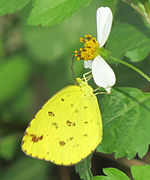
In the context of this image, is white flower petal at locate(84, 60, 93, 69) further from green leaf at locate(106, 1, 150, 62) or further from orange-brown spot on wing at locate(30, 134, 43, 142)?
orange-brown spot on wing at locate(30, 134, 43, 142)

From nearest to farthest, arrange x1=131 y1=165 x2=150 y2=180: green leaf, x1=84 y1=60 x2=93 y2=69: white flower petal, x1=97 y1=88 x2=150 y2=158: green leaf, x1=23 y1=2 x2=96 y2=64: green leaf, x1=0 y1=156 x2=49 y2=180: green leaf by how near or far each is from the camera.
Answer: x1=131 y1=165 x2=150 y2=180: green leaf < x1=97 y1=88 x2=150 y2=158: green leaf < x1=84 y1=60 x2=93 y2=69: white flower petal < x1=0 y1=156 x2=49 y2=180: green leaf < x1=23 y1=2 x2=96 y2=64: green leaf

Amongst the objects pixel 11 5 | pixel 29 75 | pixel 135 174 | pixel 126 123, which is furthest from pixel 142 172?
pixel 29 75

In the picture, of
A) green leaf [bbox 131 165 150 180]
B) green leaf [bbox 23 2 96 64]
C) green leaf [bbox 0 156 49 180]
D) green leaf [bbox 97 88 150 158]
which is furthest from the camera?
green leaf [bbox 23 2 96 64]

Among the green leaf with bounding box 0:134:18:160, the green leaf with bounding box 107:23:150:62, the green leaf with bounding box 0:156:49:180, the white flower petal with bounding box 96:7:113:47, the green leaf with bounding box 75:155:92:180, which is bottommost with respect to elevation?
the green leaf with bounding box 0:156:49:180

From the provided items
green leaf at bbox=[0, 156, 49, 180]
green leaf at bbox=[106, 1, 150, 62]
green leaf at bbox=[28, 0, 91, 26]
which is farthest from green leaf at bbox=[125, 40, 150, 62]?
green leaf at bbox=[0, 156, 49, 180]

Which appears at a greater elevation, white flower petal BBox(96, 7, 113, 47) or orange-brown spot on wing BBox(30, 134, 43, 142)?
white flower petal BBox(96, 7, 113, 47)

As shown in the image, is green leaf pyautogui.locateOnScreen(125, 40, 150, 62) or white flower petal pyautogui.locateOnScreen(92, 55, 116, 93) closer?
white flower petal pyautogui.locateOnScreen(92, 55, 116, 93)

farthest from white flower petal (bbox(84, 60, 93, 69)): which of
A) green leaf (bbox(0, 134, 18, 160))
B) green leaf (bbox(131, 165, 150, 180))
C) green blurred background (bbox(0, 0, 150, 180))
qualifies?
green leaf (bbox(0, 134, 18, 160))
